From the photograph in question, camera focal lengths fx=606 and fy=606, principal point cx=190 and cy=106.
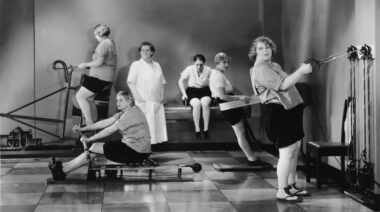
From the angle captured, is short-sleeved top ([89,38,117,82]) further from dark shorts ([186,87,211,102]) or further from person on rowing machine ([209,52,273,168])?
person on rowing machine ([209,52,273,168])

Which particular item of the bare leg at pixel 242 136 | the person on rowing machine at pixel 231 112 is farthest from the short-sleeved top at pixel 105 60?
the bare leg at pixel 242 136

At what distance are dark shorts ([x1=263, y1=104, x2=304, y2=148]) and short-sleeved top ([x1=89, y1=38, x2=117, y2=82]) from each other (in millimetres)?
3683

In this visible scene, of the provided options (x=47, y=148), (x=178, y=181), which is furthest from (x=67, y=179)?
(x=47, y=148)

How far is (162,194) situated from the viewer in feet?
19.2

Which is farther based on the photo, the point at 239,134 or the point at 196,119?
the point at 196,119

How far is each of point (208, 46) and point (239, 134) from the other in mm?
2979

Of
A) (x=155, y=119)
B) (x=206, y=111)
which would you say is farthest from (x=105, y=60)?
(x=206, y=111)

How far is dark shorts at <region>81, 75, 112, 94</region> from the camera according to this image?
8602 mm

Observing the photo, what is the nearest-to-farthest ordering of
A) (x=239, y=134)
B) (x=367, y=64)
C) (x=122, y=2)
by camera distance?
(x=367, y=64) → (x=239, y=134) → (x=122, y=2)

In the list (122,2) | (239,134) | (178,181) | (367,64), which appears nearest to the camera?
(367,64)

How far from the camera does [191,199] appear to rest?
562 cm

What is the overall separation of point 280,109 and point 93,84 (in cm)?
389

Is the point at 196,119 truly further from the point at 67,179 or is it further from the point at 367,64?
the point at 367,64

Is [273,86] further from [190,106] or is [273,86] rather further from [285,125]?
[190,106]
